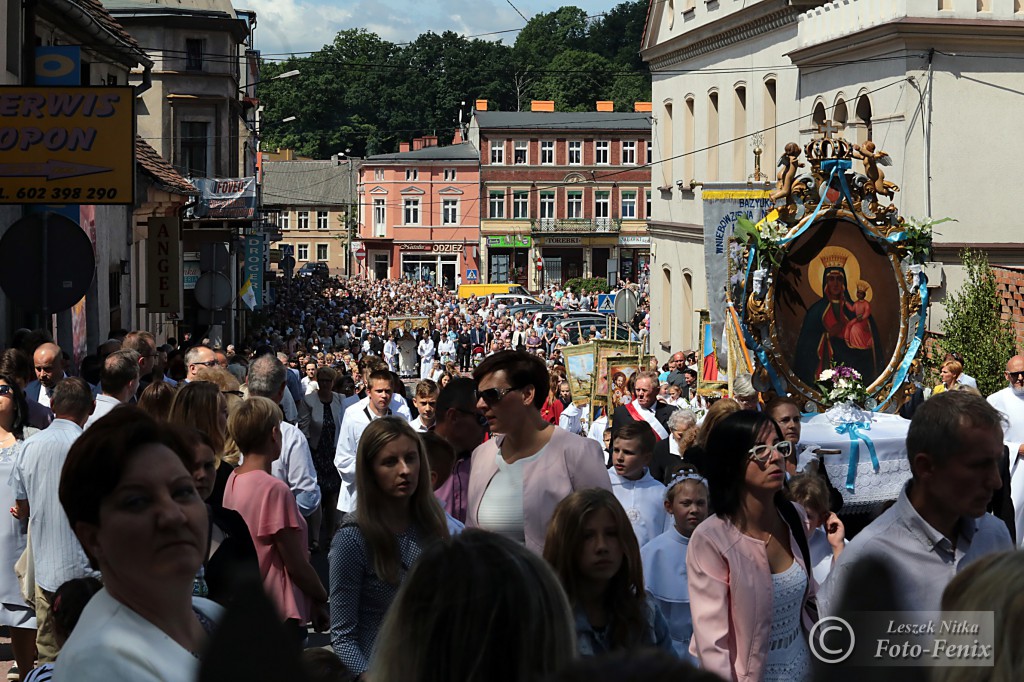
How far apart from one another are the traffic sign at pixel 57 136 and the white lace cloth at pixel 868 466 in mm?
6699

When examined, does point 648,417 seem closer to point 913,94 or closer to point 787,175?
point 787,175

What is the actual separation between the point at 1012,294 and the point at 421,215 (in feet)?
237

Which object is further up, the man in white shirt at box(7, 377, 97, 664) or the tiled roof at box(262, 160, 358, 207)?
the tiled roof at box(262, 160, 358, 207)

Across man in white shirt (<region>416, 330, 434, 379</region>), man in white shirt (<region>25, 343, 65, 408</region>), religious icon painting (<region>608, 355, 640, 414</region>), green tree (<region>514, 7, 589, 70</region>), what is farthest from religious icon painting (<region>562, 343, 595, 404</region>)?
green tree (<region>514, 7, 589, 70</region>)

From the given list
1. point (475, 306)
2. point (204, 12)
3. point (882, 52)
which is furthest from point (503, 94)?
point (882, 52)

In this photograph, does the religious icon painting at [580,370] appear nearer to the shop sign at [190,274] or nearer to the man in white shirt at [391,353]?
the shop sign at [190,274]

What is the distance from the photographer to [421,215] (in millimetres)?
93062

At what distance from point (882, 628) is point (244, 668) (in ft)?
2.98

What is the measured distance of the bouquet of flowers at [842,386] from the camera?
46.5 ft

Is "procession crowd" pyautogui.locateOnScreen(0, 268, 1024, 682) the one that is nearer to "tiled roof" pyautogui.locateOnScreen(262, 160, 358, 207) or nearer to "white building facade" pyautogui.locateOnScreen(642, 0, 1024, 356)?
"white building facade" pyautogui.locateOnScreen(642, 0, 1024, 356)

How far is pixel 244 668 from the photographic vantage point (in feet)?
4.12

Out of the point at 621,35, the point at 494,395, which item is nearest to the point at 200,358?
→ the point at 494,395

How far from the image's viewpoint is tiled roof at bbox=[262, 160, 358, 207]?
111 meters

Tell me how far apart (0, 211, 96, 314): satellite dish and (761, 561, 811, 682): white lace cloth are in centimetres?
556
